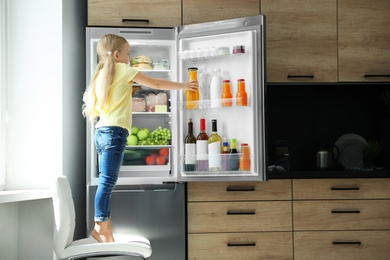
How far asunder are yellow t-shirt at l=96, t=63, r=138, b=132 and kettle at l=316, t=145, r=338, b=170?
1.40 m

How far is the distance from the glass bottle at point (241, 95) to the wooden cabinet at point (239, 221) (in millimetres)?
559

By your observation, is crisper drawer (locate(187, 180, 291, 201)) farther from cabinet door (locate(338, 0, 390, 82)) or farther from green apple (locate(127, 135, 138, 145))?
cabinet door (locate(338, 0, 390, 82))

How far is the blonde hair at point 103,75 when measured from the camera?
2.67 metres

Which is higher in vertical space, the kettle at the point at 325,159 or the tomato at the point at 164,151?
the tomato at the point at 164,151

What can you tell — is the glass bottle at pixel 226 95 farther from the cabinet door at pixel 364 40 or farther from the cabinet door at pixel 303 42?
the cabinet door at pixel 364 40

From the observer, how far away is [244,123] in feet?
9.68

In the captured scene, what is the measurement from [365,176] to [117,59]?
168 centimetres

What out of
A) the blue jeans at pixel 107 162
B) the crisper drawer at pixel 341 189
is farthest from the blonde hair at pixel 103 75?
the crisper drawer at pixel 341 189

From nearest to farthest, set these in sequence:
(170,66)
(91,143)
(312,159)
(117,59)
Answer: (117,59) < (91,143) < (170,66) < (312,159)

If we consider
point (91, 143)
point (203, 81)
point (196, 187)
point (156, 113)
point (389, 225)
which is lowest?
point (389, 225)

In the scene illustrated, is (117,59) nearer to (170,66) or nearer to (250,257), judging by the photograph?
(170,66)

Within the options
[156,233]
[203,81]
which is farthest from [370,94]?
[156,233]

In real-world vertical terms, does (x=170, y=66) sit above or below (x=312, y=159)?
above

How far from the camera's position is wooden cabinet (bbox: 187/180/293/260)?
120 inches
